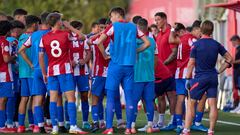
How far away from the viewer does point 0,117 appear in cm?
1933

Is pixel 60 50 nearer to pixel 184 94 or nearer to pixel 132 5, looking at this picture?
pixel 184 94

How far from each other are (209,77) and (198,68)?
261 millimetres

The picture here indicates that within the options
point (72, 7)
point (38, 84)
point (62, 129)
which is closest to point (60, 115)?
point (62, 129)

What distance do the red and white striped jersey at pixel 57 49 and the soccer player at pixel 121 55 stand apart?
63 centimetres

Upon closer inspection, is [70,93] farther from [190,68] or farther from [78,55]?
[190,68]

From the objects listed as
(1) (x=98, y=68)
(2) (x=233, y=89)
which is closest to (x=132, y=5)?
(2) (x=233, y=89)

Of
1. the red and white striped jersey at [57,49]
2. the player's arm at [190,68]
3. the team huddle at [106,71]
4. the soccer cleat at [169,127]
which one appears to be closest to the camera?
the player's arm at [190,68]

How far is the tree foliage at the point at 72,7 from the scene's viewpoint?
2173 inches

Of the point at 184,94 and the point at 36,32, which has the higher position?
the point at 36,32

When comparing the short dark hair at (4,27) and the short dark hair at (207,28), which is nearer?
the short dark hair at (207,28)

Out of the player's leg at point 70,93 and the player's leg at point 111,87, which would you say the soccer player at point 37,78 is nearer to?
the player's leg at point 70,93

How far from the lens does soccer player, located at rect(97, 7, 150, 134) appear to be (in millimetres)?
18406

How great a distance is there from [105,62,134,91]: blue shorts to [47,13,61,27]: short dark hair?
1283 mm

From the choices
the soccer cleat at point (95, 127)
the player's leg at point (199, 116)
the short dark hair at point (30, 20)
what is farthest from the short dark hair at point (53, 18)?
the player's leg at point (199, 116)
